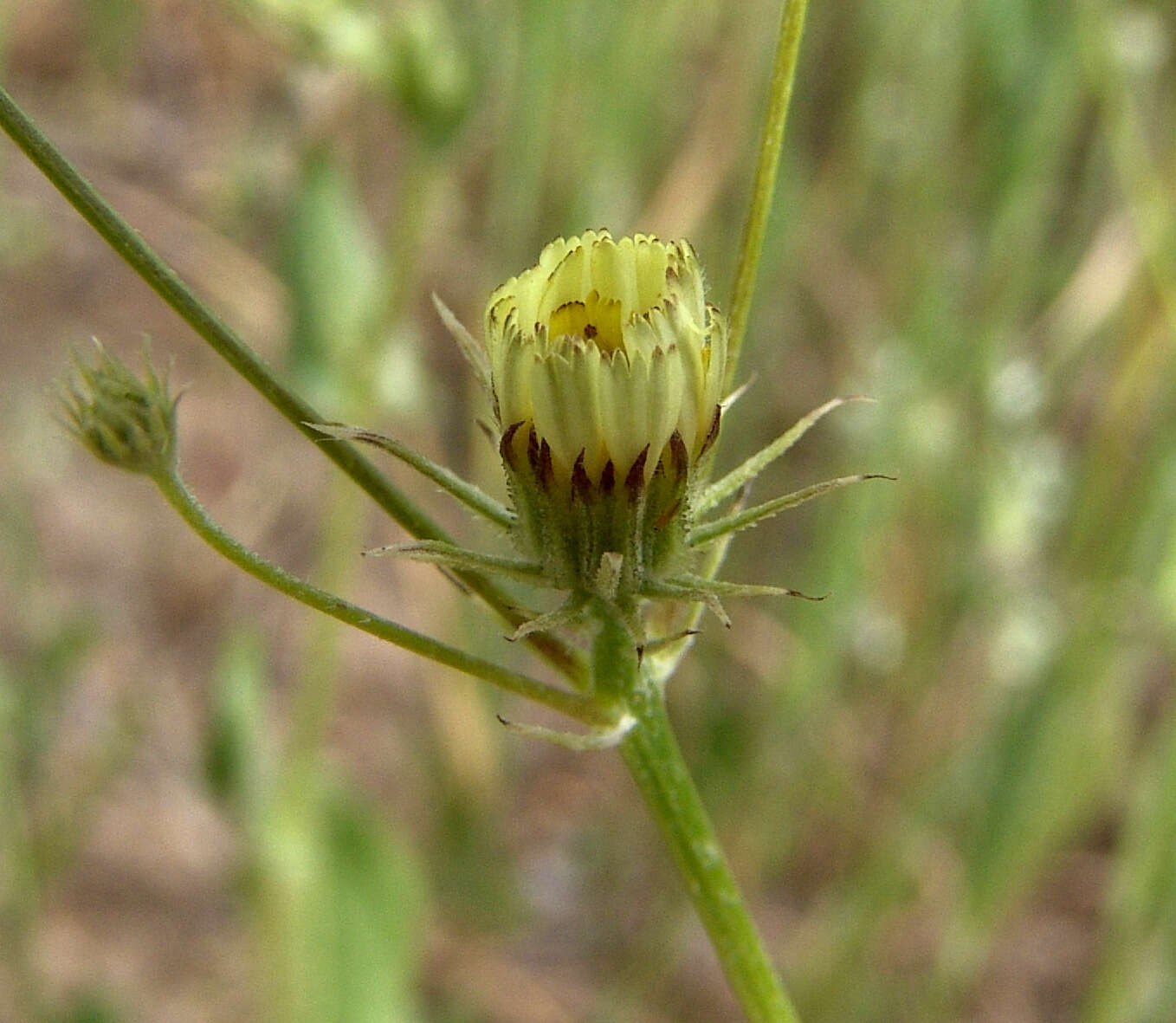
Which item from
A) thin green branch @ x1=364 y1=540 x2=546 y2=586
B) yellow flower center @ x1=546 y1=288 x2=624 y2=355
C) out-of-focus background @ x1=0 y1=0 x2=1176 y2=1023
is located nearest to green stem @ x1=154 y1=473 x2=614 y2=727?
thin green branch @ x1=364 y1=540 x2=546 y2=586

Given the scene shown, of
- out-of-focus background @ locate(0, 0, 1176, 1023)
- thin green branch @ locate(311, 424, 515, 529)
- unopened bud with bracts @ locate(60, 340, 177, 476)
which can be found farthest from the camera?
out-of-focus background @ locate(0, 0, 1176, 1023)

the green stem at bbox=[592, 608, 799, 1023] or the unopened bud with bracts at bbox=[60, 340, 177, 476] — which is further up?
the unopened bud with bracts at bbox=[60, 340, 177, 476]

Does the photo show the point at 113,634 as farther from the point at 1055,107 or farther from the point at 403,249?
the point at 1055,107

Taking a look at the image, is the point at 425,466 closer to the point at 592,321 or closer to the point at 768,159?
the point at 592,321

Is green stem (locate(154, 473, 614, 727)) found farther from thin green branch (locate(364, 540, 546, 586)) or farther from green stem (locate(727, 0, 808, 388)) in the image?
green stem (locate(727, 0, 808, 388))

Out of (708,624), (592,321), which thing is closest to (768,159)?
(592,321)
